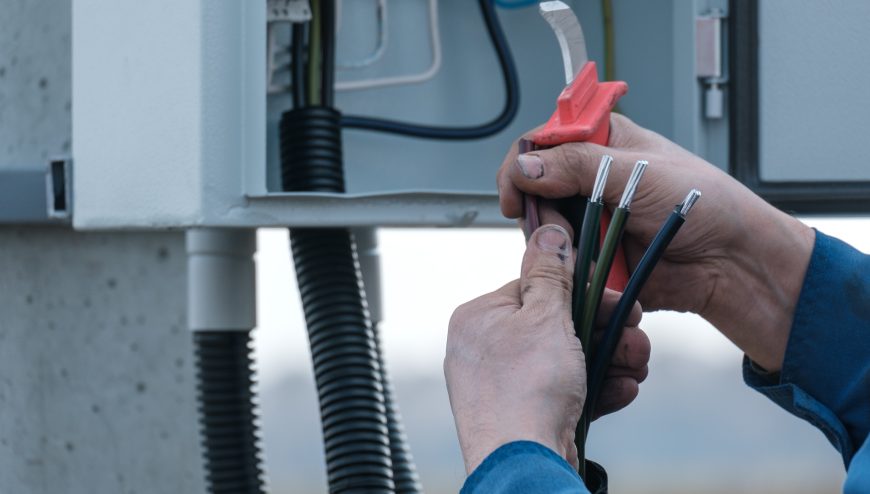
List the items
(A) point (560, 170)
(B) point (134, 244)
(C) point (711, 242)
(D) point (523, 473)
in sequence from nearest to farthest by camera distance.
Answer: (D) point (523, 473) < (A) point (560, 170) < (C) point (711, 242) < (B) point (134, 244)

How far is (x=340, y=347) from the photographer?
105cm

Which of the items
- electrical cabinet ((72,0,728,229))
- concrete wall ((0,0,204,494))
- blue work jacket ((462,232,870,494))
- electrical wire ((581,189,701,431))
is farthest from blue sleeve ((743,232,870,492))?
concrete wall ((0,0,204,494))

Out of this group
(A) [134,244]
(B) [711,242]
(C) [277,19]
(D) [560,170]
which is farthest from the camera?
(A) [134,244]

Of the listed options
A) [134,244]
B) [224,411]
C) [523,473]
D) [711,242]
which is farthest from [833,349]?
[134,244]

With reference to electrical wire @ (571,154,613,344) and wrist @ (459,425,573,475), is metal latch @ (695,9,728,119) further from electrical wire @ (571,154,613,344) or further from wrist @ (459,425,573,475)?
wrist @ (459,425,573,475)

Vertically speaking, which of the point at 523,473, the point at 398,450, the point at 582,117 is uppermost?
the point at 582,117

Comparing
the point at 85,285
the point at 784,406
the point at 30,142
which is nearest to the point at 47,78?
the point at 30,142

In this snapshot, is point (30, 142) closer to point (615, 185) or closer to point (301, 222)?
point (301, 222)

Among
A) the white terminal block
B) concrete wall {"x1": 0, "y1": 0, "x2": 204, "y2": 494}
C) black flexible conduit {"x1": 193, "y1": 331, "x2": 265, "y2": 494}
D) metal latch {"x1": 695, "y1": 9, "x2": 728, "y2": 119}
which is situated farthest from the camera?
concrete wall {"x1": 0, "y1": 0, "x2": 204, "y2": 494}

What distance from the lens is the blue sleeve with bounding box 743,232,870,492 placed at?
87 cm

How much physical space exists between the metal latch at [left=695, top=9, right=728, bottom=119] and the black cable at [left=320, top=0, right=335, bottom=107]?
34cm

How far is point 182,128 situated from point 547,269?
12.6 inches

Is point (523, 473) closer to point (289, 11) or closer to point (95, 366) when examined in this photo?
point (289, 11)

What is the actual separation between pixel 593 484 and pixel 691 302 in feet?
0.80
